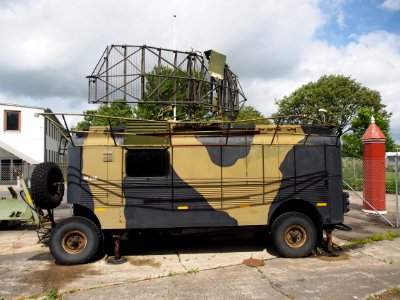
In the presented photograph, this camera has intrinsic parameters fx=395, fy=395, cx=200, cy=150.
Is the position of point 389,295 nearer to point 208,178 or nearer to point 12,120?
point 208,178

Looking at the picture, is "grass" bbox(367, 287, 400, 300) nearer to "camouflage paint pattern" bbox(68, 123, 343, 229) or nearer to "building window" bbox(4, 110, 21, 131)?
"camouflage paint pattern" bbox(68, 123, 343, 229)

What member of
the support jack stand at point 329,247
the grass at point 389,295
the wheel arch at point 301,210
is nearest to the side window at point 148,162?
the wheel arch at point 301,210

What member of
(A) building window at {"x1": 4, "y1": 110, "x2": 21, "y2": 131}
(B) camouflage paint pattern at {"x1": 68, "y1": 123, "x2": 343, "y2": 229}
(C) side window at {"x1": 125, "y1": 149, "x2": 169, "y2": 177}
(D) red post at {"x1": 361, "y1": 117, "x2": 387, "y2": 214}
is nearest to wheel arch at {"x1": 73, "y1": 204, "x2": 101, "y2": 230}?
(B) camouflage paint pattern at {"x1": 68, "y1": 123, "x2": 343, "y2": 229}

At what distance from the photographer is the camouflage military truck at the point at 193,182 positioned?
748 cm

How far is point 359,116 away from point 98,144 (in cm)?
2679

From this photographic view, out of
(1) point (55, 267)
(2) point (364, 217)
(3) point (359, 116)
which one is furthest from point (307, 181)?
(3) point (359, 116)

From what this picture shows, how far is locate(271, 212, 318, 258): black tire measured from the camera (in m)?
7.68

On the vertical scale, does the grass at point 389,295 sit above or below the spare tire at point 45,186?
below

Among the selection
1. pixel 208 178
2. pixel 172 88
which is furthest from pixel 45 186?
pixel 172 88

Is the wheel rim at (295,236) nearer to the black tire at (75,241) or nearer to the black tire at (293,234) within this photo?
the black tire at (293,234)

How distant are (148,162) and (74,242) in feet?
6.66

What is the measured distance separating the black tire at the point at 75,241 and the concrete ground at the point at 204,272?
0.18 meters

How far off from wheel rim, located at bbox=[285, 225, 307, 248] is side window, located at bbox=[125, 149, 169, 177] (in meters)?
2.66

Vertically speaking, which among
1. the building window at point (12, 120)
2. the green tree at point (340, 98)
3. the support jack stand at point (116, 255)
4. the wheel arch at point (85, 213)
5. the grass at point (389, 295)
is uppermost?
the green tree at point (340, 98)
